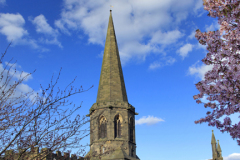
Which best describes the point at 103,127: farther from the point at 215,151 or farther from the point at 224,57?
the point at 224,57

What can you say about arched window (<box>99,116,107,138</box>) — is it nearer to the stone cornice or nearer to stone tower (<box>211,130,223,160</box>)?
the stone cornice

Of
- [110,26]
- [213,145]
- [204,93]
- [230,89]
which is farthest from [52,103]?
[213,145]

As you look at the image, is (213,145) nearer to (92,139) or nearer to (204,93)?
(92,139)

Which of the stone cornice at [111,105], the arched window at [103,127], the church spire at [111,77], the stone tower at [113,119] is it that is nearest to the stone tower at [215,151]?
the stone tower at [113,119]

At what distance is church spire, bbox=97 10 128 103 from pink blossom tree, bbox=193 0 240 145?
2494 centimetres

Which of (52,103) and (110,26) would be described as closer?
(52,103)

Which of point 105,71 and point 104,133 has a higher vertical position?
point 105,71

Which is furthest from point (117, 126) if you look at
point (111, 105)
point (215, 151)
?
point (215, 151)

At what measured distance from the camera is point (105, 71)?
120 feet

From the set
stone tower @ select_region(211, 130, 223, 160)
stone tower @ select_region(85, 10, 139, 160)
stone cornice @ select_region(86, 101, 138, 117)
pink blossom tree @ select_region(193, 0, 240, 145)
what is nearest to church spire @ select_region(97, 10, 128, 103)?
stone tower @ select_region(85, 10, 139, 160)

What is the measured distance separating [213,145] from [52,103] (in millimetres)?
39624

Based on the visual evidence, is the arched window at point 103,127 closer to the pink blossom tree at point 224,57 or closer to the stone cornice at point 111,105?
the stone cornice at point 111,105

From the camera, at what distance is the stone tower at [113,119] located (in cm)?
3288

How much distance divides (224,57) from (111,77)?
27101 millimetres
